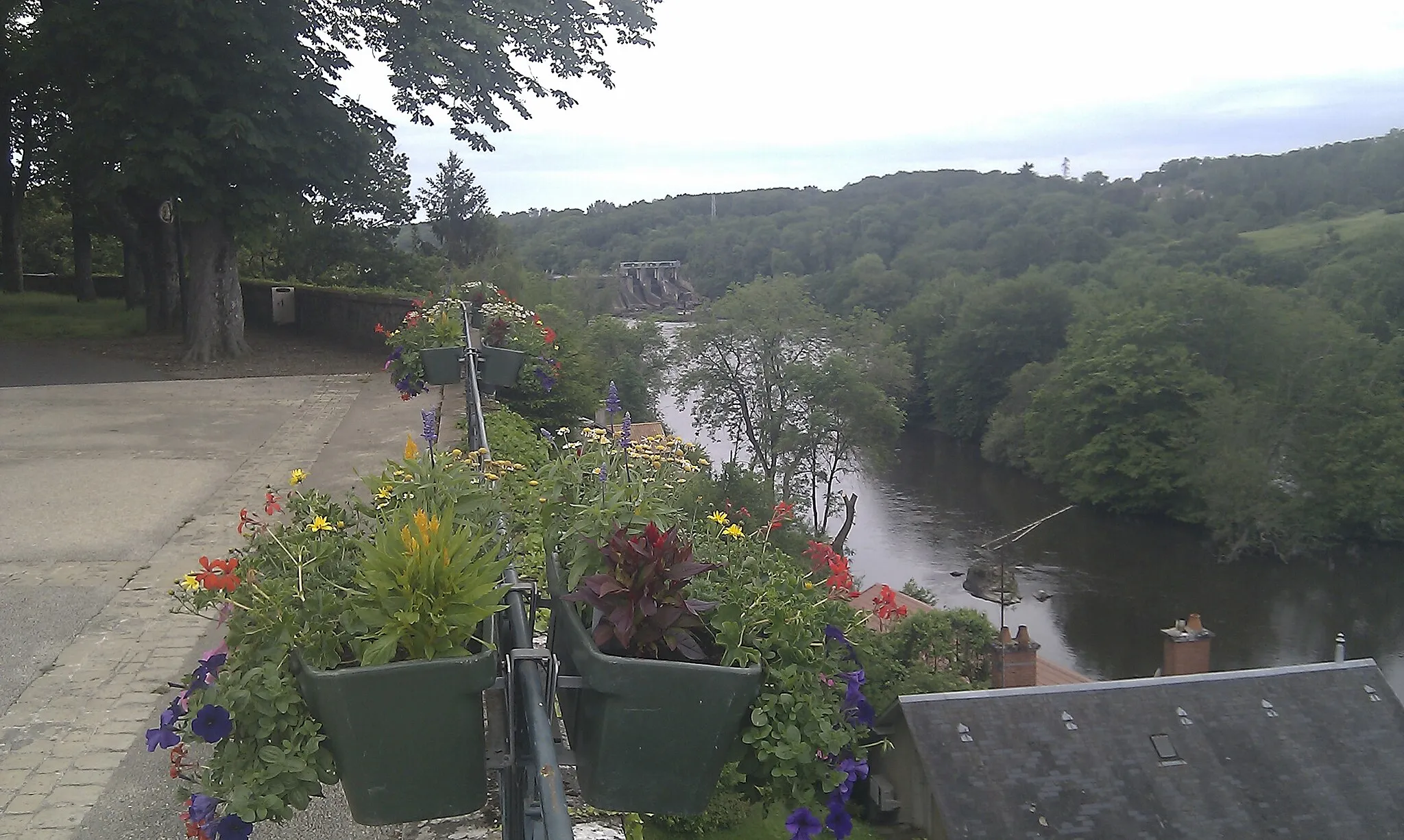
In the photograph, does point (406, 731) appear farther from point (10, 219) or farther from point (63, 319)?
point (10, 219)

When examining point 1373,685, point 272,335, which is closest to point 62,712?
point 272,335

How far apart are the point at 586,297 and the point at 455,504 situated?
1920 inches

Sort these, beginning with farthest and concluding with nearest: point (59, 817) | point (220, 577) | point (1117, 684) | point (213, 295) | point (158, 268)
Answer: point (158, 268)
point (1117, 684)
point (213, 295)
point (59, 817)
point (220, 577)

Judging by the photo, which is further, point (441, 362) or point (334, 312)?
point (334, 312)

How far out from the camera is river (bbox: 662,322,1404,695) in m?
26.2

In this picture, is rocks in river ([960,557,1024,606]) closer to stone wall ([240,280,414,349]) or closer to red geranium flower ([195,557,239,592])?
stone wall ([240,280,414,349])

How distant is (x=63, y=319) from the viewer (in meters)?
19.5

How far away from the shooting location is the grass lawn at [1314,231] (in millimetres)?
59781

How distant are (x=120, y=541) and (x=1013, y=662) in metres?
15.7

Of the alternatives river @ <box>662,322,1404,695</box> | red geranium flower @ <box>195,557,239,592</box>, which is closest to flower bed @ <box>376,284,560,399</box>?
red geranium flower @ <box>195,557,239,592</box>

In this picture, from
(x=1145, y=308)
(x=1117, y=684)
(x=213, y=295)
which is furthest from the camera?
(x=1145, y=308)

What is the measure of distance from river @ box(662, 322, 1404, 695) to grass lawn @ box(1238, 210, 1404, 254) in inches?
1171

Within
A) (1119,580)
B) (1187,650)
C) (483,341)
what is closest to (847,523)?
(1119,580)

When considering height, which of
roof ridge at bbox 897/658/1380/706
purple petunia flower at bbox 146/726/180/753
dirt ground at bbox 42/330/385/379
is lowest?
roof ridge at bbox 897/658/1380/706
